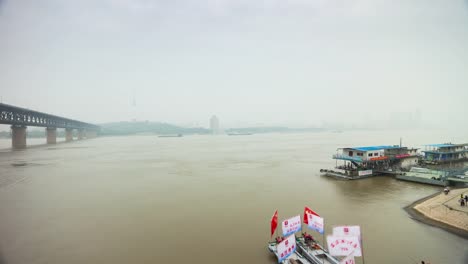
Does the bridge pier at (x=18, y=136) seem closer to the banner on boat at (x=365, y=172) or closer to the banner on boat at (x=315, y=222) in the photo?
the banner on boat at (x=365, y=172)

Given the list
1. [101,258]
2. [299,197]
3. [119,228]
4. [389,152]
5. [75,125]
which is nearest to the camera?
[101,258]

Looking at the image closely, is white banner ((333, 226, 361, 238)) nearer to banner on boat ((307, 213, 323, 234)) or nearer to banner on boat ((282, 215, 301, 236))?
banner on boat ((307, 213, 323, 234))

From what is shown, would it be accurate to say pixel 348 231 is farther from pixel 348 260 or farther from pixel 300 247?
pixel 300 247

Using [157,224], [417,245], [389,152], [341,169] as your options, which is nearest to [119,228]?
[157,224]

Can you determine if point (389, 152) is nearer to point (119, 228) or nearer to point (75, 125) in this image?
point (119, 228)

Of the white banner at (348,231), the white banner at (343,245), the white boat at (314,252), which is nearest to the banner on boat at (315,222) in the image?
the white boat at (314,252)

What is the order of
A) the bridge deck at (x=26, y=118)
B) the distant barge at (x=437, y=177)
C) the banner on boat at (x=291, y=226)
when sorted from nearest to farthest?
the banner on boat at (x=291, y=226) < the distant barge at (x=437, y=177) < the bridge deck at (x=26, y=118)

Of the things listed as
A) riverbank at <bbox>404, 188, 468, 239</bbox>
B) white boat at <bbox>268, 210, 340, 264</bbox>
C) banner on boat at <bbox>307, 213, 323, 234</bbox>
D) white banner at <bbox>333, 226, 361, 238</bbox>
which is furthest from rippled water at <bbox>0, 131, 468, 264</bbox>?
white banner at <bbox>333, 226, 361, 238</bbox>

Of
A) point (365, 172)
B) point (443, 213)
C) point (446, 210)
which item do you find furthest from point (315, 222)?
point (365, 172)
